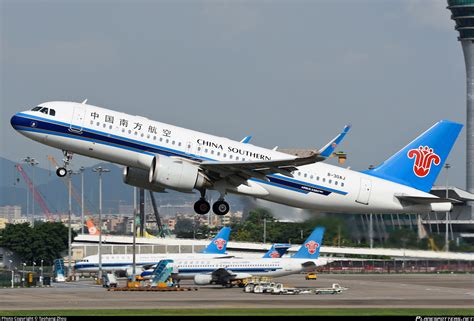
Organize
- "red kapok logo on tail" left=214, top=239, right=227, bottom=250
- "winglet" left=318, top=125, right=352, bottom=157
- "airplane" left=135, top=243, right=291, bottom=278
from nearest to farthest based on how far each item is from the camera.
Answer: "winglet" left=318, top=125, right=352, bottom=157 → "airplane" left=135, top=243, right=291, bottom=278 → "red kapok logo on tail" left=214, top=239, right=227, bottom=250

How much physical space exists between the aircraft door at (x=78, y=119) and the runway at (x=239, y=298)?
1026 inches

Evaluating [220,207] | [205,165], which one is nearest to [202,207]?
[220,207]

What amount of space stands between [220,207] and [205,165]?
267 cm

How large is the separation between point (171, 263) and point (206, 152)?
54.1 meters

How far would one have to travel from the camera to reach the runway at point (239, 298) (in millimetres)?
84062

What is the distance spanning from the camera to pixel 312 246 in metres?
106

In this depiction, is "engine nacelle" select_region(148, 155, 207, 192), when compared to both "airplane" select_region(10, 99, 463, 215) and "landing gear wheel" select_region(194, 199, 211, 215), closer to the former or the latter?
"airplane" select_region(10, 99, 463, 215)

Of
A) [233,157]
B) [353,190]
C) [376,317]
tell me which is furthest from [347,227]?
[376,317]

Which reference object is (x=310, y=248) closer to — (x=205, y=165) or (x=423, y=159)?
(x=423, y=159)

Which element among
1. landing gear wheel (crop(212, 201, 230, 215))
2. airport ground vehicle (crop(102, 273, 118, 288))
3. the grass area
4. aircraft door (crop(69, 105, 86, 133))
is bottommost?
the grass area

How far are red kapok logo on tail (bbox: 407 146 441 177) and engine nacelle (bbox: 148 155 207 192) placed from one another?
14541 millimetres

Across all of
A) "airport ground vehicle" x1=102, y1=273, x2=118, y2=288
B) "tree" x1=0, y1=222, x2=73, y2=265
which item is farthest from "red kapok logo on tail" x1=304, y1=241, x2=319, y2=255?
"tree" x1=0, y1=222, x2=73, y2=265

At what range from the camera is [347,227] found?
60.2m

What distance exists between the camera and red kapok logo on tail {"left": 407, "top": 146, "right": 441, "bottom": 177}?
6351 centimetres
